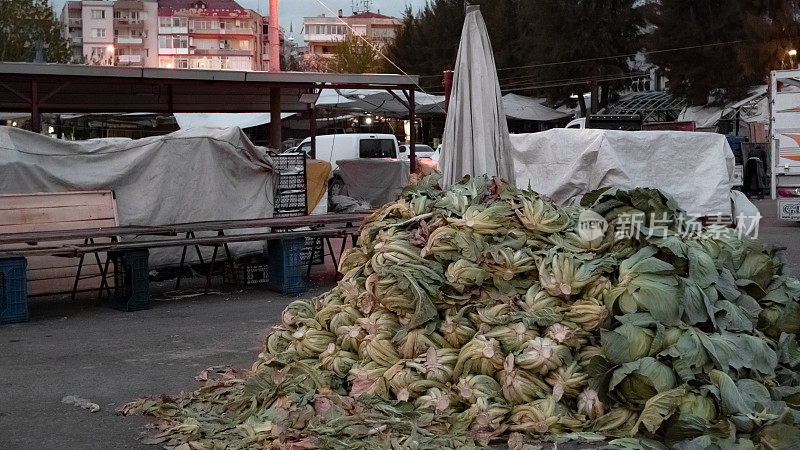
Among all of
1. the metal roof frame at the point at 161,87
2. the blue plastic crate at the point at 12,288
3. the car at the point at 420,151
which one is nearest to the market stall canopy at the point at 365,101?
the metal roof frame at the point at 161,87

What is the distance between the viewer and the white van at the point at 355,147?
86.8ft

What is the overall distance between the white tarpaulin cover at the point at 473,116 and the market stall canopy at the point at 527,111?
103 ft

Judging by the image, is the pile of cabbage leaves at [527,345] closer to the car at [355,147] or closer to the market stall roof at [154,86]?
the market stall roof at [154,86]

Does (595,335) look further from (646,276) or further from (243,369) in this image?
(243,369)

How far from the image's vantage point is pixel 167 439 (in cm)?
581

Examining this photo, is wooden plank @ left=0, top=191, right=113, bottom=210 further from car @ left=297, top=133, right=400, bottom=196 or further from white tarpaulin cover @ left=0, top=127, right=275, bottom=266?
car @ left=297, top=133, right=400, bottom=196

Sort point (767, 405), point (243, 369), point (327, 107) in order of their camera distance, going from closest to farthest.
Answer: point (767, 405) → point (243, 369) → point (327, 107)

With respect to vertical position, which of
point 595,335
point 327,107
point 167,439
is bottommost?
point 167,439

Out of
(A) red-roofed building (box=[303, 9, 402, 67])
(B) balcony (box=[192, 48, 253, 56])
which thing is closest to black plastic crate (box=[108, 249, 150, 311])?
(B) balcony (box=[192, 48, 253, 56])

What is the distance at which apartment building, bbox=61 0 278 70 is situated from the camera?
119 m

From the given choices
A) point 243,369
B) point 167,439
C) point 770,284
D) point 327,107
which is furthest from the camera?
point 327,107

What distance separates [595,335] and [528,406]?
721 millimetres

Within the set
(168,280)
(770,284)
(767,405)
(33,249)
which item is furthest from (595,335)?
(168,280)

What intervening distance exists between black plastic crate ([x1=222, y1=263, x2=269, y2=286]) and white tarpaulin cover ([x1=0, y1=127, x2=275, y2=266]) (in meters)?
0.27
